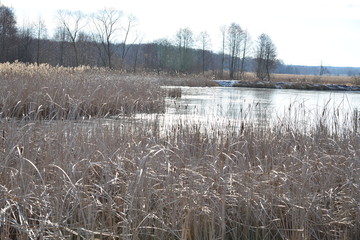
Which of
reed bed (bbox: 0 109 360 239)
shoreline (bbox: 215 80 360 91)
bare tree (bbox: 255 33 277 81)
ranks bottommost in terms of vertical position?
reed bed (bbox: 0 109 360 239)

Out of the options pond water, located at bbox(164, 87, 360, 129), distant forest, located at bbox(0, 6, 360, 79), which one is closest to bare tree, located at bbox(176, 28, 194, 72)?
distant forest, located at bbox(0, 6, 360, 79)

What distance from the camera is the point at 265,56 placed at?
46000 mm

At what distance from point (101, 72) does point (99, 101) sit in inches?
202

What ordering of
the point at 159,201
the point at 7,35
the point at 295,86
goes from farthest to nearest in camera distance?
the point at 7,35 → the point at 295,86 → the point at 159,201

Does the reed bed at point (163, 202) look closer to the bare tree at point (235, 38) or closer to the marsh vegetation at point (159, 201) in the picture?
the marsh vegetation at point (159, 201)

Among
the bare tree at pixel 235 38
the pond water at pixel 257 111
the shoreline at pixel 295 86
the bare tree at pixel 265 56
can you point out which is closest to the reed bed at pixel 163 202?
the pond water at pixel 257 111

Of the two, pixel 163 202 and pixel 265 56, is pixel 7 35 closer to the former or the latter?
pixel 265 56

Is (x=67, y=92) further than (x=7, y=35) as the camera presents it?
No

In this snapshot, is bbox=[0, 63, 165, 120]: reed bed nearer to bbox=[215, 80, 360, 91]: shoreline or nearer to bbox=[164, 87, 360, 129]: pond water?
bbox=[164, 87, 360, 129]: pond water

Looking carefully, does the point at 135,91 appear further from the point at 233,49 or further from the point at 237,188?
the point at 233,49

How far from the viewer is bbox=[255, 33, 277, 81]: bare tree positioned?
4425 centimetres

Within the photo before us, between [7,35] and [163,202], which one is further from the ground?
[7,35]

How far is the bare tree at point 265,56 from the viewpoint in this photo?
145ft

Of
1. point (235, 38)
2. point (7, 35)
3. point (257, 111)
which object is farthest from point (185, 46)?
point (257, 111)
